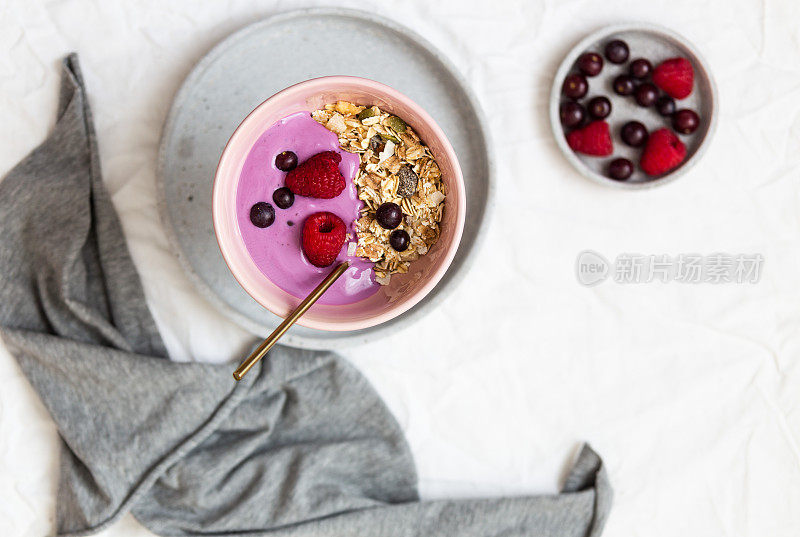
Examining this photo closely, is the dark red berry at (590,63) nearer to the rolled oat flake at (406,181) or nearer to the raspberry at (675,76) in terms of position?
the raspberry at (675,76)

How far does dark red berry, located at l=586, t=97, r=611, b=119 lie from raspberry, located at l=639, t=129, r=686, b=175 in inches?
3.1

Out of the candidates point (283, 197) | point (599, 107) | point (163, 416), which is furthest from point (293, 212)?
point (599, 107)

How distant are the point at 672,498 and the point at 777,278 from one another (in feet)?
1.27

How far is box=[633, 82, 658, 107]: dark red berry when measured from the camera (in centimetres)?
96

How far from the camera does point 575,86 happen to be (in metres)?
0.95

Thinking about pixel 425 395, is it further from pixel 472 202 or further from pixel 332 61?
pixel 332 61

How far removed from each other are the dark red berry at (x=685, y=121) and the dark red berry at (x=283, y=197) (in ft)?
1.93

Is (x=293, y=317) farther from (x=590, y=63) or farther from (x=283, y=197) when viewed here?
(x=590, y=63)

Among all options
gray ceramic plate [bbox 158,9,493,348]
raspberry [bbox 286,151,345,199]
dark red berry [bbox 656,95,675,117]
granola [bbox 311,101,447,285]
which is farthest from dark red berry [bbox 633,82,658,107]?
raspberry [bbox 286,151,345,199]

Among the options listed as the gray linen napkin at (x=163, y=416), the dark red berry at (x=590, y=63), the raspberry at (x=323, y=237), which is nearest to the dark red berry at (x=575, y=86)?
the dark red berry at (x=590, y=63)

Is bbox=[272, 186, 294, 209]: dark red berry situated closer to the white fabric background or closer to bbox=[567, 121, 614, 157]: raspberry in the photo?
the white fabric background

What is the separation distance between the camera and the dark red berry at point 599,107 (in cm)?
96

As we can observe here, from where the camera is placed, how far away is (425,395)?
1.00 meters

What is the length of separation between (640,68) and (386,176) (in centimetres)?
44
